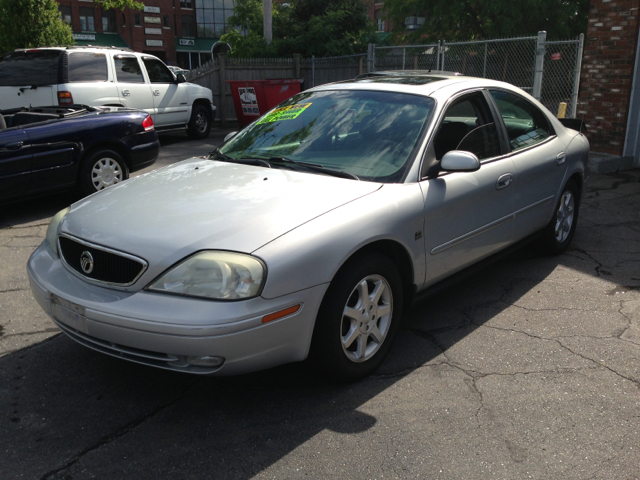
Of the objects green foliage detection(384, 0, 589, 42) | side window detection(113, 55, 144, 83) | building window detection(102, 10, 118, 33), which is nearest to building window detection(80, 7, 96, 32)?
building window detection(102, 10, 118, 33)

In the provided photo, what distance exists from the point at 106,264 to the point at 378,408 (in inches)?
60.2

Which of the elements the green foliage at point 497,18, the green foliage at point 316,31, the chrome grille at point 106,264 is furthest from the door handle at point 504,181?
the green foliage at point 497,18

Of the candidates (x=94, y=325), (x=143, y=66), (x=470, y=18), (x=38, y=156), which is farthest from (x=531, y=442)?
(x=470, y=18)

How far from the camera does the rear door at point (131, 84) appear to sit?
36.8 ft

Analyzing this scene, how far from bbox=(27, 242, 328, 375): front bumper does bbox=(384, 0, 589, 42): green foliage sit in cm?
2074

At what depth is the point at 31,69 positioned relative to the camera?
10.3 meters

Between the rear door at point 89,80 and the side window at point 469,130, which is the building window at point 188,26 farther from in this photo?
the side window at point 469,130

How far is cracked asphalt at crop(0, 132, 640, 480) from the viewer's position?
264cm

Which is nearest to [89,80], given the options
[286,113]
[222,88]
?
[222,88]

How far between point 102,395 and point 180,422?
0.51 m

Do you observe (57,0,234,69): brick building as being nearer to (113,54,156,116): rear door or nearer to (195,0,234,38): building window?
(195,0,234,38): building window

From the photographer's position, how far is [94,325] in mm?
2838

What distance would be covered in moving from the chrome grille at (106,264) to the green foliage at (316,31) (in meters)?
17.8

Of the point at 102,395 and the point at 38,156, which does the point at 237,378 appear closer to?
the point at 102,395
